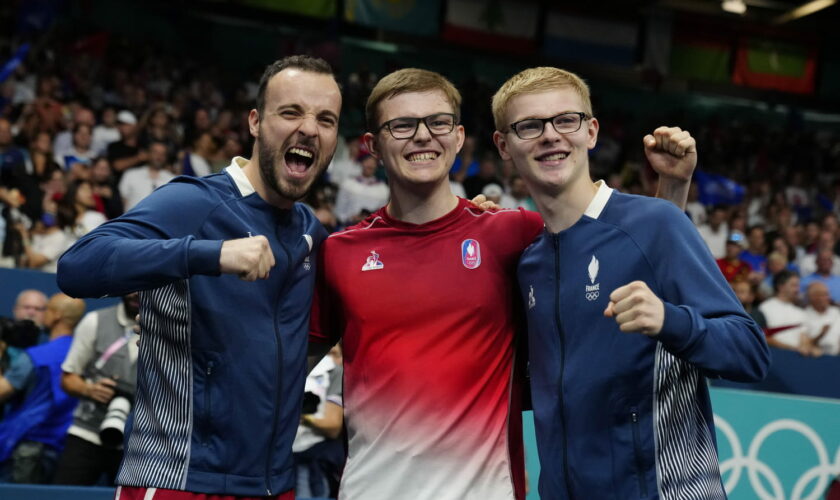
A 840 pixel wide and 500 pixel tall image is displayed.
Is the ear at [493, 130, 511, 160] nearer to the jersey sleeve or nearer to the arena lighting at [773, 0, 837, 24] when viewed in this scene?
the jersey sleeve

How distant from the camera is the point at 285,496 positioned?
3.42 metres

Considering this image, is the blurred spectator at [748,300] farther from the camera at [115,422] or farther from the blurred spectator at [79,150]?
the blurred spectator at [79,150]

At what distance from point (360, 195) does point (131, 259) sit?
9272 millimetres

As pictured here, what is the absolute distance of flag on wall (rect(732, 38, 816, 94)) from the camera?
21516 millimetres

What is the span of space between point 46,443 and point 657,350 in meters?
4.96

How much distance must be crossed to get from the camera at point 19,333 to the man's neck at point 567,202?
4806 millimetres

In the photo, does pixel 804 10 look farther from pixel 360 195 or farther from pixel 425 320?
pixel 425 320

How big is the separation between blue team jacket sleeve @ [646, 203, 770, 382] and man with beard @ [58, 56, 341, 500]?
51.3 inches

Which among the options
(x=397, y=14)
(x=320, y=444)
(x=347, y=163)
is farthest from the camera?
(x=397, y=14)

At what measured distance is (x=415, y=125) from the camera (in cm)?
373

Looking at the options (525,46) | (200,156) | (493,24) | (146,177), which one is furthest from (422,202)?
(525,46)

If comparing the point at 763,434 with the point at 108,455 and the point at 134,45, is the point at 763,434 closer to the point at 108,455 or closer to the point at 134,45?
the point at 108,455

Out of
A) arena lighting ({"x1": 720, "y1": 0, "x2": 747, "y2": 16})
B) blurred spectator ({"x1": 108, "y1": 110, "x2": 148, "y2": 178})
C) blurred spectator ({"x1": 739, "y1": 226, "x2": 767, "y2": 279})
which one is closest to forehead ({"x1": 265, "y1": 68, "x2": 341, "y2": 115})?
blurred spectator ({"x1": 108, "y1": 110, "x2": 148, "y2": 178})

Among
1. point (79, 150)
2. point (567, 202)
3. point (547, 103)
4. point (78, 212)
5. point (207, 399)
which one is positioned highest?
point (547, 103)
